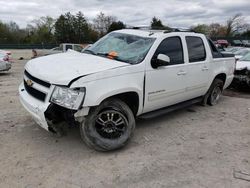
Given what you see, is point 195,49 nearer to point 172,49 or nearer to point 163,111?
point 172,49

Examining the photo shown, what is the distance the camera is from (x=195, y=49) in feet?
19.5

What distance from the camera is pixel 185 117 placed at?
19.9 feet

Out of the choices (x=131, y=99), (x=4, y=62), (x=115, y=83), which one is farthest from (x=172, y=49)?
(x=4, y=62)

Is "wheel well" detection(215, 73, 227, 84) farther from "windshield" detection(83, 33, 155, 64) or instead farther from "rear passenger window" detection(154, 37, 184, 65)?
"windshield" detection(83, 33, 155, 64)

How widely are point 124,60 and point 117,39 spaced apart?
3.21 feet

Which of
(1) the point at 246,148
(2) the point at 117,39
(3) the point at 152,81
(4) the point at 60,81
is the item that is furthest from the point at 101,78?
(1) the point at 246,148

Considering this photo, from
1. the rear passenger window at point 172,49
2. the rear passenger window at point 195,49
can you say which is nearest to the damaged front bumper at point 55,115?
the rear passenger window at point 172,49

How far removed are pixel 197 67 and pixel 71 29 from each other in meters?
57.5

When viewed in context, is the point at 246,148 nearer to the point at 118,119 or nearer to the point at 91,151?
the point at 118,119

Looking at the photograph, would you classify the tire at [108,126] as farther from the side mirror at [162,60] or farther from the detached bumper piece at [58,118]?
the side mirror at [162,60]

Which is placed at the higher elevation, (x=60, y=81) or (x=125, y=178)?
(x=60, y=81)

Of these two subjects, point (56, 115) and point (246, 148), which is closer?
point (56, 115)

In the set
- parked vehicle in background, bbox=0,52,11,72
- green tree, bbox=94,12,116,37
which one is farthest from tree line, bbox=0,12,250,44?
parked vehicle in background, bbox=0,52,11,72

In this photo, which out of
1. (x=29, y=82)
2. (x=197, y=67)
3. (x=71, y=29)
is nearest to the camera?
(x=29, y=82)
